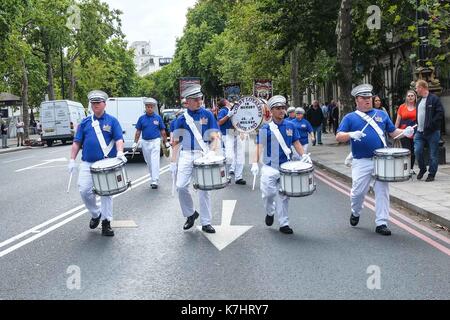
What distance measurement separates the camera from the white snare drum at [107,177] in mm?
7948

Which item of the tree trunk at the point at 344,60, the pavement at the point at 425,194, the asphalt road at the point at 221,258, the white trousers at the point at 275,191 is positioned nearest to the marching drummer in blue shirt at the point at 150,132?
the asphalt road at the point at 221,258

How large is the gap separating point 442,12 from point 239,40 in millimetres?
27033

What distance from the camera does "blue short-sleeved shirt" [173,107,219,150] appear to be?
8.66 meters

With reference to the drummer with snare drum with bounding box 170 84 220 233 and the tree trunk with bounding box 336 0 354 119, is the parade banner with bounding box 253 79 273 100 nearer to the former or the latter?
the tree trunk with bounding box 336 0 354 119

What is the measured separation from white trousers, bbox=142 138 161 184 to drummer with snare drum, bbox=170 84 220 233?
5365 mm

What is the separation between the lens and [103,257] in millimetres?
7258

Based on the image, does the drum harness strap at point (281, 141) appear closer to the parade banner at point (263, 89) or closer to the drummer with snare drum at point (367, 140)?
the drummer with snare drum at point (367, 140)

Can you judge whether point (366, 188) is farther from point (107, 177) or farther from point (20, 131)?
point (20, 131)

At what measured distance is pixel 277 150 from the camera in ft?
27.6

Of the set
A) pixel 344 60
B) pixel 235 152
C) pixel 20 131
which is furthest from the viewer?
pixel 20 131

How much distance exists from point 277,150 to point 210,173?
3.29ft

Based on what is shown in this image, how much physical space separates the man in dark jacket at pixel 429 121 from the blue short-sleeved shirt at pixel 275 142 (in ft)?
16.7

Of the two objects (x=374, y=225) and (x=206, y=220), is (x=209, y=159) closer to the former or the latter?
(x=206, y=220)

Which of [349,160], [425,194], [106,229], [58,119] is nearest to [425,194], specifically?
[425,194]
